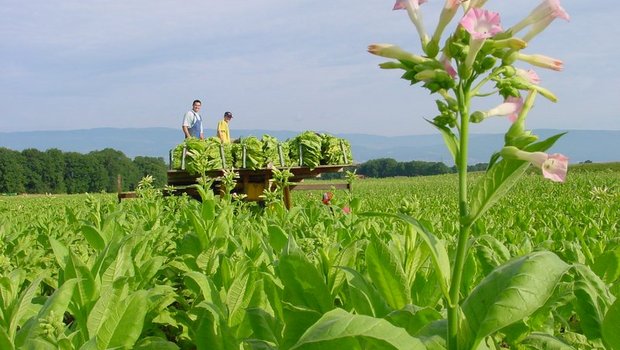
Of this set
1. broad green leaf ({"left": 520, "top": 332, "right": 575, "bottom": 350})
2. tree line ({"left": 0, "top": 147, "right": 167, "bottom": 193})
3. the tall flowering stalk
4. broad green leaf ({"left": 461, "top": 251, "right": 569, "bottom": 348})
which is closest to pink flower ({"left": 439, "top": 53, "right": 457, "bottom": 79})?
the tall flowering stalk

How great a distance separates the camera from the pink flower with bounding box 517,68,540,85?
1533mm

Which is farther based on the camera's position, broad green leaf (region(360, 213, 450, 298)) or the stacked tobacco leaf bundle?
the stacked tobacco leaf bundle

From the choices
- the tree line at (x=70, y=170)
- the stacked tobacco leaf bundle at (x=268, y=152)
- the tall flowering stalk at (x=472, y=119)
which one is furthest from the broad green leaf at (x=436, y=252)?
the tree line at (x=70, y=170)

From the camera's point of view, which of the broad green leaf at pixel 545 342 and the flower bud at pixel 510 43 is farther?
the broad green leaf at pixel 545 342

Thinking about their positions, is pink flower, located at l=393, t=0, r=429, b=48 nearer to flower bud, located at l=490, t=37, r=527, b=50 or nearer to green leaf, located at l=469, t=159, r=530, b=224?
flower bud, located at l=490, t=37, r=527, b=50

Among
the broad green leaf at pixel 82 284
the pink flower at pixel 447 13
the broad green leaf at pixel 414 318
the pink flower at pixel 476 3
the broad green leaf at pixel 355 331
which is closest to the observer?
the broad green leaf at pixel 355 331

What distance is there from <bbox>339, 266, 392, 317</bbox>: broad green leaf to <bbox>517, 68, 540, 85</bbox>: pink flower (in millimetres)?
769

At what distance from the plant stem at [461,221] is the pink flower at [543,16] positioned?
0.30m

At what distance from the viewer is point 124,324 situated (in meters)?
2.04

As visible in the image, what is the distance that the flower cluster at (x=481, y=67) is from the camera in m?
1.41

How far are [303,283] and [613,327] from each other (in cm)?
95

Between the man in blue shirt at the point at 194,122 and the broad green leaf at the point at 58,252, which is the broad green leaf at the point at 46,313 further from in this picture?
the man in blue shirt at the point at 194,122

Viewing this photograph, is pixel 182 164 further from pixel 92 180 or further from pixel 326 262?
pixel 92 180

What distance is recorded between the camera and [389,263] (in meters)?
2.08
